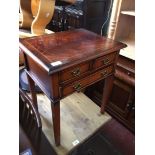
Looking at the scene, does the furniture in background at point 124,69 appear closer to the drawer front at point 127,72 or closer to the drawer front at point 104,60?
the drawer front at point 127,72

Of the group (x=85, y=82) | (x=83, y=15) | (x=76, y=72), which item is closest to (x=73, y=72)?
(x=76, y=72)

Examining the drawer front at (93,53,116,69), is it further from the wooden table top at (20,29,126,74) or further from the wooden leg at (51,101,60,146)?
the wooden leg at (51,101,60,146)

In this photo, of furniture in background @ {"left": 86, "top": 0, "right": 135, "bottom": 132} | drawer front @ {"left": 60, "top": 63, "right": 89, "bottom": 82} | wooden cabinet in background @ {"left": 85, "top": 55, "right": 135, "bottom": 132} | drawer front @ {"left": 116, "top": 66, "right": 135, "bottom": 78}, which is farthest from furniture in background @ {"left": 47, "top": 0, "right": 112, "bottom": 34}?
drawer front @ {"left": 60, "top": 63, "right": 89, "bottom": 82}

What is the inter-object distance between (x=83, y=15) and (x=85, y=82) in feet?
3.43

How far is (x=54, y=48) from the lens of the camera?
31.2 inches

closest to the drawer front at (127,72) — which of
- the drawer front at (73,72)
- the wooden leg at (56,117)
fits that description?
the drawer front at (73,72)

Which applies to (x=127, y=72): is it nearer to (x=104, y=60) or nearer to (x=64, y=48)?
(x=104, y=60)

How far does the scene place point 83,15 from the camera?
162cm

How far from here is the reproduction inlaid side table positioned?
681mm

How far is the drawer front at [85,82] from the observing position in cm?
75

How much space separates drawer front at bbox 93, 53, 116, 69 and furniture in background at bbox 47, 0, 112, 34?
91cm
